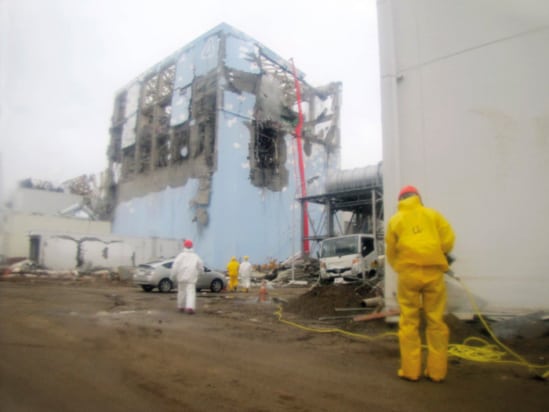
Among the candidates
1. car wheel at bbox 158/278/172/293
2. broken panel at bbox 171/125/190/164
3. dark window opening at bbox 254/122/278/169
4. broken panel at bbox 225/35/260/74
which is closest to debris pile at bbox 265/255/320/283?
car wheel at bbox 158/278/172/293

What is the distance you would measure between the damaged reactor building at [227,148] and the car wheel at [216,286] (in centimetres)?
717

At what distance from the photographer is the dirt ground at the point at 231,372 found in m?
2.99

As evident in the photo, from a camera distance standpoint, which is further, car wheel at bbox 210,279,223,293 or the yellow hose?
car wheel at bbox 210,279,223,293

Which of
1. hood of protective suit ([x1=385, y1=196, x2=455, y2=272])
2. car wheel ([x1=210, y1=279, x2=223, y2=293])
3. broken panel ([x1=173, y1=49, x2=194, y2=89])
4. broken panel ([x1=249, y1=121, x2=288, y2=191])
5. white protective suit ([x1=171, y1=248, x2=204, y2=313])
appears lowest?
car wheel ([x1=210, y1=279, x2=223, y2=293])

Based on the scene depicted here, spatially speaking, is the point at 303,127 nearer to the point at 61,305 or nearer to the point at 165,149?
the point at 165,149

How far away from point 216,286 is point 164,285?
2347 millimetres

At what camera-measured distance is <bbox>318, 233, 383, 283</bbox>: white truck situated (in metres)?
15.8

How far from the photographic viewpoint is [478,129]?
632 cm

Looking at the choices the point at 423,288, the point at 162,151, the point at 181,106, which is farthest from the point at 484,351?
the point at 162,151

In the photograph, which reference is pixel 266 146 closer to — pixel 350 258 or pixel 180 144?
pixel 180 144

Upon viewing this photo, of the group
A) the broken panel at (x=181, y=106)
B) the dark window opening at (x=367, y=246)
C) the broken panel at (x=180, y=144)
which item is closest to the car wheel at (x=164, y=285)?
the dark window opening at (x=367, y=246)

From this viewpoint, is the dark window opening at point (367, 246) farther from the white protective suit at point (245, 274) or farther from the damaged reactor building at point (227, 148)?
the damaged reactor building at point (227, 148)

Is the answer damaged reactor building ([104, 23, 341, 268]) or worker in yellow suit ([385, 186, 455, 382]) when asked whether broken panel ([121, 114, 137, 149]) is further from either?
worker in yellow suit ([385, 186, 455, 382])

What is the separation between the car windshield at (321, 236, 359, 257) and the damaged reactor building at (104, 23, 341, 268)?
21.6 ft
